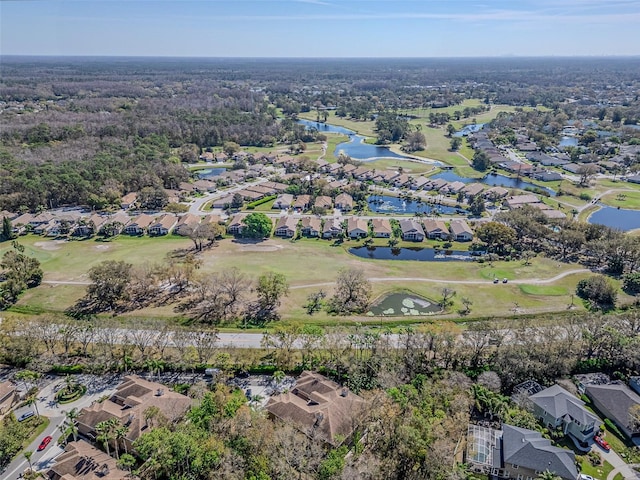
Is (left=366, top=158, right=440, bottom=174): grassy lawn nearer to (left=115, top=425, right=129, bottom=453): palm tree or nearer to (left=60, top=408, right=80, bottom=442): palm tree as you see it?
(left=60, top=408, right=80, bottom=442): palm tree

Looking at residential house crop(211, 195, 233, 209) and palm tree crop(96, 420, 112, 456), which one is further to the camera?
residential house crop(211, 195, 233, 209)

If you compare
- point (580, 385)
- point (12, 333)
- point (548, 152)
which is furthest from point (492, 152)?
point (12, 333)

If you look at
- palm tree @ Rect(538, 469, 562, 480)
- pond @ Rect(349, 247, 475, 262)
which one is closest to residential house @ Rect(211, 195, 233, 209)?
pond @ Rect(349, 247, 475, 262)

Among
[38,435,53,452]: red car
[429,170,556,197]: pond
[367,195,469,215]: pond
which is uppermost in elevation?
[429,170,556,197]: pond

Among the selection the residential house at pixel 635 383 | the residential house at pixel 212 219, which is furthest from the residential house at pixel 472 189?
the residential house at pixel 635 383

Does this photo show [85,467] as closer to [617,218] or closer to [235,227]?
[235,227]

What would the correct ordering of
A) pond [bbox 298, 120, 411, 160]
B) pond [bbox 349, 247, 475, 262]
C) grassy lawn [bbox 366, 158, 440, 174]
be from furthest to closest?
pond [bbox 298, 120, 411, 160], grassy lawn [bbox 366, 158, 440, 174], pond [bbox 349, 247, 475, 262]

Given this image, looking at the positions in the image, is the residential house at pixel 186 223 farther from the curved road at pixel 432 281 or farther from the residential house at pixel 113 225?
the curved road at pixel 432 281

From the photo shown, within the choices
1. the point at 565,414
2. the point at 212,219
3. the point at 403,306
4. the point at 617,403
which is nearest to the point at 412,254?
the point at 403,306
